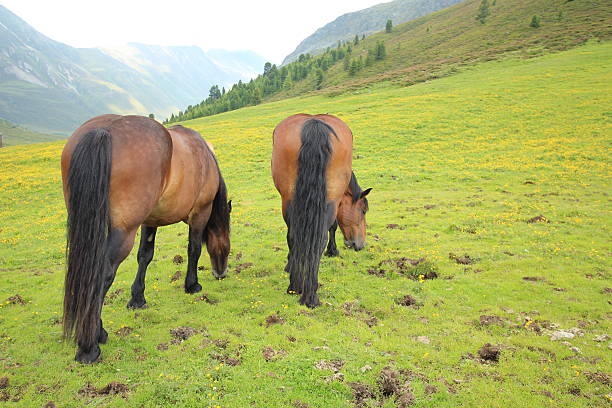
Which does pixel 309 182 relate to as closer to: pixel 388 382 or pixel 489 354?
pixel 388 382

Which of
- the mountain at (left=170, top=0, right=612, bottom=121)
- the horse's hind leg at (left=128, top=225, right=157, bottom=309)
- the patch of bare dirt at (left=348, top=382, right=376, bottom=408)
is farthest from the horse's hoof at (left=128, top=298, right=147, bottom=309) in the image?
the mountain at (left=170, top=0, right=612, bottom=121)

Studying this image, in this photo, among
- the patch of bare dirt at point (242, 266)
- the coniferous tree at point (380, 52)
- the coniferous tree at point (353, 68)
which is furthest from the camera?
the coniferous tree at point (380, 52)

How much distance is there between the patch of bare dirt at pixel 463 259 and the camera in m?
8.11

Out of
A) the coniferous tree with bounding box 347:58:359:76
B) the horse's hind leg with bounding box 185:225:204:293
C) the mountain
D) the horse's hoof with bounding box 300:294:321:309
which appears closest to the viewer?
the horse's hoof with bounding box 300:294:321:309

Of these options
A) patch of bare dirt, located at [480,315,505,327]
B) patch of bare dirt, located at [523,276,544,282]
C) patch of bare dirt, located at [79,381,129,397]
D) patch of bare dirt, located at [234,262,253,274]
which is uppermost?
patch of bare dirt, located at [79,381,129,397]

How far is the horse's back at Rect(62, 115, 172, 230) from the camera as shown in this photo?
4.24 meters

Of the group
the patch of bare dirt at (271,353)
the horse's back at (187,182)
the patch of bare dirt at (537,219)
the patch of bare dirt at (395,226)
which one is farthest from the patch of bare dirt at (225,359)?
the patch of bare dirt at (537,219)

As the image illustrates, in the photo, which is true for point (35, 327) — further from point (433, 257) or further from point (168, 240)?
point (433, 257)

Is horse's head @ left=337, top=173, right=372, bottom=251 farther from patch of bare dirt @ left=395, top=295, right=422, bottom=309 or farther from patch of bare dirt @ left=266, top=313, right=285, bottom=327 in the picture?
patch of bare dirt @ left=266, top=313, right=285, bottom=327

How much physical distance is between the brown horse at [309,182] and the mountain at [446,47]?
49.4 metres

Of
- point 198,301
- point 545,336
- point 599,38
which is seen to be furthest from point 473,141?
point 599,38

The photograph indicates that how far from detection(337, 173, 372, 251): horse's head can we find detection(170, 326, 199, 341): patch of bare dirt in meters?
4.75

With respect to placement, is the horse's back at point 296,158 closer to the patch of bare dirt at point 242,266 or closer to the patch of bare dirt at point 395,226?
the patch of bare dirt at point 242,266

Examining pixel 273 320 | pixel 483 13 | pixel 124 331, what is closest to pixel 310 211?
pixel 273 320
